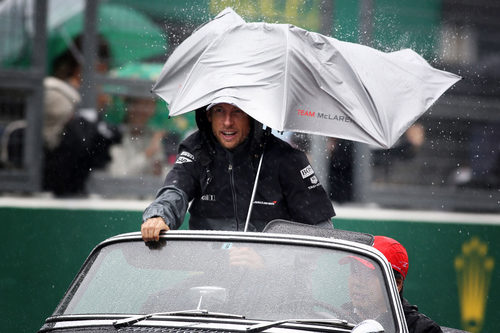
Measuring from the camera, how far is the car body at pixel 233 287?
131 inches

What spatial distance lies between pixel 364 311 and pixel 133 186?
3914 mm

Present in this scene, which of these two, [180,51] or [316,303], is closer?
[316,303]

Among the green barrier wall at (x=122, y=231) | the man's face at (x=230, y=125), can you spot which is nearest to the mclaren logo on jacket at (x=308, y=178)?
the man's face at (x=230, y=125)

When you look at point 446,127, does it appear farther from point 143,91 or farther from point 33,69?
point 33,69

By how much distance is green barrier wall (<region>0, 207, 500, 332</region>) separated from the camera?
6.84 metres

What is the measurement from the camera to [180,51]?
208 inches

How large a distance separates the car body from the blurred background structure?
10.8 ft


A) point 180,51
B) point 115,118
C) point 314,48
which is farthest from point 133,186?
point 314,48

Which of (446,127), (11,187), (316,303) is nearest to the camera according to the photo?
(316,303)

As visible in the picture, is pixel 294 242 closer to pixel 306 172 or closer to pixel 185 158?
pixel 306 172

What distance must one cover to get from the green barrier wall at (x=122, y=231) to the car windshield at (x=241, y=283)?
3257 millimetres

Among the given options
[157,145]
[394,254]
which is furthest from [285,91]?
[157,145]

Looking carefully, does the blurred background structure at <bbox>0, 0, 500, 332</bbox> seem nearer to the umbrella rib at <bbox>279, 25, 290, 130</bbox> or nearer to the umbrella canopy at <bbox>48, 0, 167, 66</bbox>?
the umbrella canopy at <bbox>48, 0, 167, 66</bbox>

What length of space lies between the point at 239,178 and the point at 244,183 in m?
0.04
